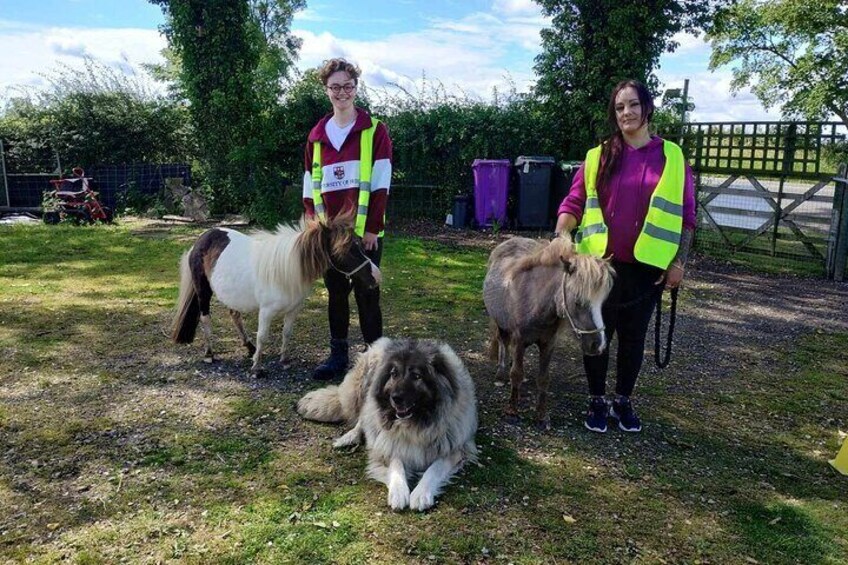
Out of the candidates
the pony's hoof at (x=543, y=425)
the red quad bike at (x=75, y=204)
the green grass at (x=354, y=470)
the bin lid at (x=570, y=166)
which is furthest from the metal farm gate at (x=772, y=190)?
the red quad bike at (x=75, y=204)

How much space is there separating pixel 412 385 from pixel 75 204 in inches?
485

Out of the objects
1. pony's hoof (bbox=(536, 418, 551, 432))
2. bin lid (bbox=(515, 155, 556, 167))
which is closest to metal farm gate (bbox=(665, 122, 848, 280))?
bin lid (bbox=(515, 155, 556, 167))

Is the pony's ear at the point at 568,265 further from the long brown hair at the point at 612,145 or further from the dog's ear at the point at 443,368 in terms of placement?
the dog's ear at the point at 443,368

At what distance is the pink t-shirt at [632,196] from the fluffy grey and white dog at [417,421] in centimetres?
126

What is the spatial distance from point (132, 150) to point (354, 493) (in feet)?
48.7

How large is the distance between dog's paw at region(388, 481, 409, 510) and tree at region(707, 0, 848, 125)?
21.2m

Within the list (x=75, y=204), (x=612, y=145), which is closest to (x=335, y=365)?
(x=612, y=145)

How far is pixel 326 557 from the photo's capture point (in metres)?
2.78

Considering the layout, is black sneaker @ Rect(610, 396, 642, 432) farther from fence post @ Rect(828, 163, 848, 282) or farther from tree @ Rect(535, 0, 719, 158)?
tree @ Rect(535, 0, 719, 158)

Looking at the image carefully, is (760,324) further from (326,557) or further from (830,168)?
(326,557)

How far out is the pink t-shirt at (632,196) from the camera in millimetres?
3632

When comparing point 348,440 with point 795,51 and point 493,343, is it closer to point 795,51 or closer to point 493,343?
point 493,343

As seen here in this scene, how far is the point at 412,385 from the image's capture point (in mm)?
3336

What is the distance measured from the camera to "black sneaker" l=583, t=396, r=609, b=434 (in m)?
4.12
